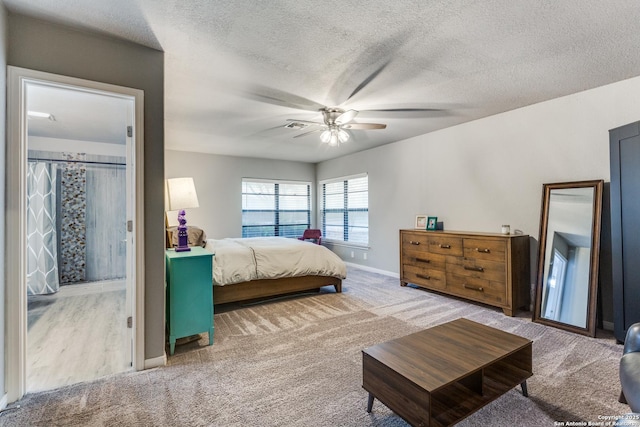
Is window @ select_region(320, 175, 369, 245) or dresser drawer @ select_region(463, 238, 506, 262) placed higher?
window @ select_region(320, 175, 369, 245)

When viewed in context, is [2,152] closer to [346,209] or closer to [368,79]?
[368,79]

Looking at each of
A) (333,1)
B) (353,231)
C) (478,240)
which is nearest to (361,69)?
(333,1)

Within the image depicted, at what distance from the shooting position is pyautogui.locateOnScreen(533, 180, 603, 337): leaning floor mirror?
9.39 feet

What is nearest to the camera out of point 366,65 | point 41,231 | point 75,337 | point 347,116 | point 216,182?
point 366,65

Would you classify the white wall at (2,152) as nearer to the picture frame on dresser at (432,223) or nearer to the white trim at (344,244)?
the picture frame on dresser at (432,223)

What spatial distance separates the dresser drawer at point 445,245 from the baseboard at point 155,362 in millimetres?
3477

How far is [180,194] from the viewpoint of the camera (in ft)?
10.2

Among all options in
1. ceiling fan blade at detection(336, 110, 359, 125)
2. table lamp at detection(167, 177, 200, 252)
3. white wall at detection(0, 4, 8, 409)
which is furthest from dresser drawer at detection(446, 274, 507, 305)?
white wall at detection(0, 4, 8, 409)

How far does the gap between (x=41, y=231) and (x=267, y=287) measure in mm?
3466

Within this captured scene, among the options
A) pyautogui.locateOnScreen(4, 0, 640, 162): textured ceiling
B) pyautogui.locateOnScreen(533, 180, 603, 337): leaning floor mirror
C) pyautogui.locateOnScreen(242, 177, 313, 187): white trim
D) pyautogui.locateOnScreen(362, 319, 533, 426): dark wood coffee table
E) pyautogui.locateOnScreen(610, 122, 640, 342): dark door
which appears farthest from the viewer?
pyautogui.locateOnScreen(242, 177, 313, 187): white trim

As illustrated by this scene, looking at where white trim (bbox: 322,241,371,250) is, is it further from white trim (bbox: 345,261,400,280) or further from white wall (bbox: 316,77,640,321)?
white trim (bbox: 345,261,400,280)

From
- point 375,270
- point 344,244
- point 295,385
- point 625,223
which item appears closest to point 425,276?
point 375,270

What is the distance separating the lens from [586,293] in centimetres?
287

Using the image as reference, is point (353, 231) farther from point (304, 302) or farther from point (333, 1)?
point (333, 1)
